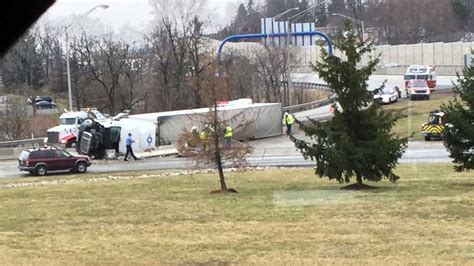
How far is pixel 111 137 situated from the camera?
3797cm

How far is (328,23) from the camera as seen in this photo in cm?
12825

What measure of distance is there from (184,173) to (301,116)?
25.5 m

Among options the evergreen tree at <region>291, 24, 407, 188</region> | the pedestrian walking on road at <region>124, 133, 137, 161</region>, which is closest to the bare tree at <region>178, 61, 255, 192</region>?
the evergreen tree at <region>291, 24, 407, 188</region>

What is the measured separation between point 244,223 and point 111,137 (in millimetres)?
23151

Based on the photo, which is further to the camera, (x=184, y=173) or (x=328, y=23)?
(x=328, y=23)

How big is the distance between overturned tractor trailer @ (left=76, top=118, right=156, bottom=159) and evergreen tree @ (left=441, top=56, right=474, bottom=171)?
18.9m

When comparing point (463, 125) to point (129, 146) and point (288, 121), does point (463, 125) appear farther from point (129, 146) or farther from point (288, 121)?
point (288, 121)

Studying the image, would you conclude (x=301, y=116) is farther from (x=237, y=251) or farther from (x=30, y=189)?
(x=237, y=251)

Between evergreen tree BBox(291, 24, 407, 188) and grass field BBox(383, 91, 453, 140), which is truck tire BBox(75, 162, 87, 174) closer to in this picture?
evergreen tree BBox(291, 24, 407, 188)

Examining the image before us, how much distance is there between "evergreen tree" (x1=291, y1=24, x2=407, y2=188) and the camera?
21.3m

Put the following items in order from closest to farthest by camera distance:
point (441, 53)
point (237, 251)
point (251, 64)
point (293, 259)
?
1. point (293, 259)
2. point (237, 251)
3. point (251, 64)
4. point (441, 53)

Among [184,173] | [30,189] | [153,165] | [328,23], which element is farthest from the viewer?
[328,23]

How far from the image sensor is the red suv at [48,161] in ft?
104

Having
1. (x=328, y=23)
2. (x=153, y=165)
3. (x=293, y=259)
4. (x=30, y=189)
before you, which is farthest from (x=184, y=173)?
(x=328, y=23)
